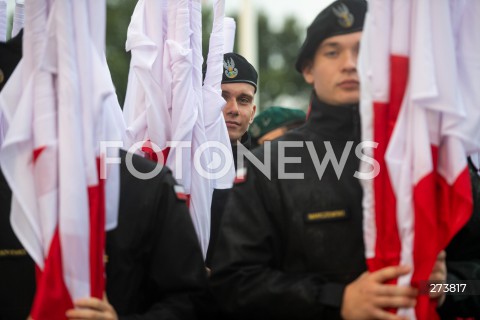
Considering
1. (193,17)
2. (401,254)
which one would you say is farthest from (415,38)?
(193,17)

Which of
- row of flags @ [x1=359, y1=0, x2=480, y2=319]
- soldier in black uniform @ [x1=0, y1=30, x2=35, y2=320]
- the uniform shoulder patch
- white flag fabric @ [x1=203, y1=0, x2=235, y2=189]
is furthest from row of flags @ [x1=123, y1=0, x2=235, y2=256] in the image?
row of flags @ [x1=359, y1=0, x2=480, y2=319]

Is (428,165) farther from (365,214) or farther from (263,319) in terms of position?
(263,319)

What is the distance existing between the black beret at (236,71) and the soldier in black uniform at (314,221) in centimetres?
295

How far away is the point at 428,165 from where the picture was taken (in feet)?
11.6

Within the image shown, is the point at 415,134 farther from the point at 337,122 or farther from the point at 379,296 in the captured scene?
the point at 379,296

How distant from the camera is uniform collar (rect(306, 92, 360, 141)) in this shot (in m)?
3.88

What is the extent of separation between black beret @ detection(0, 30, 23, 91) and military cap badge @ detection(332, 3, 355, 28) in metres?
1.37

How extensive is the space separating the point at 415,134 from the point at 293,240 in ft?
2.14

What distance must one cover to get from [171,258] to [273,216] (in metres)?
0.45

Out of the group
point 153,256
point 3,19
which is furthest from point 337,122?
point 3,19

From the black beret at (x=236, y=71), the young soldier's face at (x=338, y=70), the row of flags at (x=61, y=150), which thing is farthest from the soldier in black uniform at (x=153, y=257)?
the black beret at (x=236, y=71)

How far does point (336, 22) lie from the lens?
3.93 m

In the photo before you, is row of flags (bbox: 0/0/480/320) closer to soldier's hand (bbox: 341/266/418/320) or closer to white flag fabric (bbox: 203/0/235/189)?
soldier's hand (bbox: 341/266/418/320)

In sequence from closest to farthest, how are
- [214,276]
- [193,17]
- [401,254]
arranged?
[401,254], [214,276], [193,17]
